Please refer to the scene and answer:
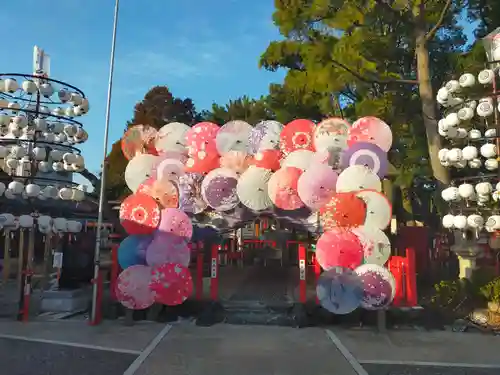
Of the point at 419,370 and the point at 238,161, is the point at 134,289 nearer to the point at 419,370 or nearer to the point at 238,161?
the point at 238,161

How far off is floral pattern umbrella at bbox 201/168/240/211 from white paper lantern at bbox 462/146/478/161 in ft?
15.5

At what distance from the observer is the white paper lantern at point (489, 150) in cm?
968

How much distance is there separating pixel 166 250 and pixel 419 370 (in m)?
5.44

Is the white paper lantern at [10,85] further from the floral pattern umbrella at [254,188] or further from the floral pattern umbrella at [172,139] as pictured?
the floral pattern umbrella at [254,188]

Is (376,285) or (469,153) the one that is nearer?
(376,285)

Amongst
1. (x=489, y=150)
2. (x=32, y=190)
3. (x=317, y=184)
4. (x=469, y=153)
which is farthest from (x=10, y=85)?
(x=489, y=150)

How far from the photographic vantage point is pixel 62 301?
11.8 m

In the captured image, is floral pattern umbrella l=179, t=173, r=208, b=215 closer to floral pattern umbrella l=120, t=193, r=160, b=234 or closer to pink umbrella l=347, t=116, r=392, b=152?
floral pattern umbrella l=120, t=193, r=160, b=234

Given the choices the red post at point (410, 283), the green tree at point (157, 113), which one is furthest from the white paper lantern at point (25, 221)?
the green tree at point (157, 113)

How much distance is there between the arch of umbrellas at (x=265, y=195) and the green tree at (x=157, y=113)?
21.9 metres

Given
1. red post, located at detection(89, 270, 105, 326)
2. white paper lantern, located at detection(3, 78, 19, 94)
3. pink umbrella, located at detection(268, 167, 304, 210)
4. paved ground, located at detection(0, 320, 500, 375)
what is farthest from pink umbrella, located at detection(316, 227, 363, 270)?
white paper lantern, located at detection(3, 78, 19, 94)

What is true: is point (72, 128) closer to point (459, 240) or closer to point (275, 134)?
point (275, 134)

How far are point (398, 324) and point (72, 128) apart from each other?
8.42 metres

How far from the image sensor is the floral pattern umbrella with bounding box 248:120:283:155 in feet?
36.8
